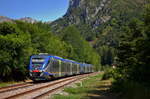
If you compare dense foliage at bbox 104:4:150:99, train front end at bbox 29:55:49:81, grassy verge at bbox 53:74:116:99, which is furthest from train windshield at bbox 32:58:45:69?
dense foliage at bbox 104:4:150:99

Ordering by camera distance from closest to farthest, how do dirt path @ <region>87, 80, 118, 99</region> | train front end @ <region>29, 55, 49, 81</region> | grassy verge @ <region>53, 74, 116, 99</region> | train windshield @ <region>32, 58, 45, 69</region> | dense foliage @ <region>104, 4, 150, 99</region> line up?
dense foliage @ <region>104, 4, 150, 99</region>, grassy verge @ <region>53, 74, 116, 99</region>, dirt path @ <region>87, 80, 118, 99</region>, train front end @ <region>29, 55, 49, 81</region>, train windshield @ <region>32, 58, 45, 69</region>

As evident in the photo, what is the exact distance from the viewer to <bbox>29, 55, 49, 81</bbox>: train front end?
90.0 ft

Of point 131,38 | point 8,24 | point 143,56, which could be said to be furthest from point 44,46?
point 143,56

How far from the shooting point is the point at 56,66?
105 feet

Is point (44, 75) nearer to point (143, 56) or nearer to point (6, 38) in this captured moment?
→ point (6, 38)

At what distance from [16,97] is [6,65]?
15.4 meters

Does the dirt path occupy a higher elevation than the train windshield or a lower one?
lower

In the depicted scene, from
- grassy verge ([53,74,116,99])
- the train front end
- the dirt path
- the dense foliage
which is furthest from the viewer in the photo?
the train front end

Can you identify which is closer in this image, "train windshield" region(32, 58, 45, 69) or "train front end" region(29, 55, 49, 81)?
"train front end" region(29, 55, 49, 81)

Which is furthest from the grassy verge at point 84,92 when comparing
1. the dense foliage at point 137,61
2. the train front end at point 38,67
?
the train front end at point 38,67

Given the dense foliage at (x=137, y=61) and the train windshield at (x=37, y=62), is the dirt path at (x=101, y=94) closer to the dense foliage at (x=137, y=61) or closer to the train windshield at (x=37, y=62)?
the dense foliage at (x=137, y=61)

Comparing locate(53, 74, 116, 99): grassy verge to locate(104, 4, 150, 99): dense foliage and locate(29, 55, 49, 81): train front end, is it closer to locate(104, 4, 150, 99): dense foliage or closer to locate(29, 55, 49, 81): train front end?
locate(104, 4, 150, 99): dense foliage

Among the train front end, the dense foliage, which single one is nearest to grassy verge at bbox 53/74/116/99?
the dense foliage

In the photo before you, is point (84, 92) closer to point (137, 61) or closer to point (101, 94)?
point (101, 94)
